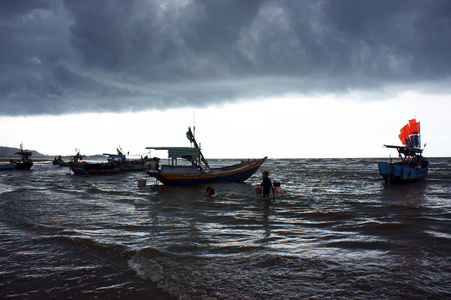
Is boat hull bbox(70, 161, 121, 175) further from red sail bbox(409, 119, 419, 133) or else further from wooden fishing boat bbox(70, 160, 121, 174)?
red sail bbox(409, 119, 419, 133)

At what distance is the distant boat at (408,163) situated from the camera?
2422 centimetres

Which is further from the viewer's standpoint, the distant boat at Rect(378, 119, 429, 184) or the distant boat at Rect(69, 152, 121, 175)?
the distant boat at Rect(69, 152, 121, 175)

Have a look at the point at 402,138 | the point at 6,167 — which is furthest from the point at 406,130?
the point at 6,167

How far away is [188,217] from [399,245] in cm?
718

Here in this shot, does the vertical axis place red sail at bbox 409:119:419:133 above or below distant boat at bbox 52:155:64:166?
above

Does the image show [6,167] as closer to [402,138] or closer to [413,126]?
[402,138]

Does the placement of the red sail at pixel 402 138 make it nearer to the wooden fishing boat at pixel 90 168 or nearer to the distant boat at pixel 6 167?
the wooden fishing boat at pixel 90 168

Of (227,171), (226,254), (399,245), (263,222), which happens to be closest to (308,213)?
(263,222)

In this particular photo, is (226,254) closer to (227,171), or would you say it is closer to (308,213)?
(308,213)

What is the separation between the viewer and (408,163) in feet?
85.6

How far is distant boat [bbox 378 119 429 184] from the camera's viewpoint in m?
24.2

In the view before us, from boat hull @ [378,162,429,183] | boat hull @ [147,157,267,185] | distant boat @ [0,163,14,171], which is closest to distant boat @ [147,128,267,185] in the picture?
boat hull @ [147,157,267,185]

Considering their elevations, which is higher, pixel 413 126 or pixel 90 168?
pixel 413 126

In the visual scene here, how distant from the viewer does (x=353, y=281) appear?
4.80 m
